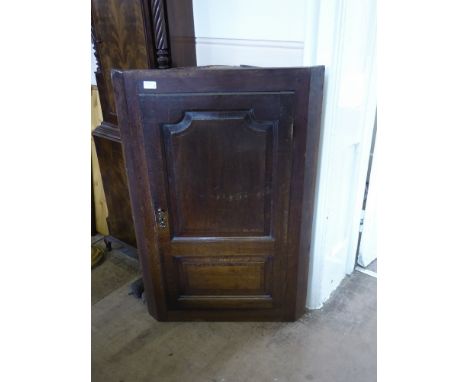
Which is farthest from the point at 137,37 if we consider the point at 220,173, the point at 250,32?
the point at 220,173

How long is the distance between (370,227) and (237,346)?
1.04 metres

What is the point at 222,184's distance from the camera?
1.47 metres

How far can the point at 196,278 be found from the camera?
171cm

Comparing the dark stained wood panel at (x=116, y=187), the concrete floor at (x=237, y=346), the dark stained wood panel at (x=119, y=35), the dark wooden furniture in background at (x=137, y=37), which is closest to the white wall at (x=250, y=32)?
the dark wooden furniture in background at (x=137, y=37)

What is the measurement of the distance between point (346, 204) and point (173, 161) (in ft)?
3.22

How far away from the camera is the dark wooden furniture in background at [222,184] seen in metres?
1.30

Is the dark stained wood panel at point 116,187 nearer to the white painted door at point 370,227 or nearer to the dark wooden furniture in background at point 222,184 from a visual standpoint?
the dark wooden furniture in background at point 222,184

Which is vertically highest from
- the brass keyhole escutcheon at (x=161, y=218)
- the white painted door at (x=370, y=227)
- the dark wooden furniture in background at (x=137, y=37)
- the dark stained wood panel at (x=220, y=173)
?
the dark wooden furniture in background at (x=137, y=37)

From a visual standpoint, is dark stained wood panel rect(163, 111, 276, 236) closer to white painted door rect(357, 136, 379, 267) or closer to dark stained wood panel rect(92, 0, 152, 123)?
dark stained wood panel rect(92, 0, 152, 123)

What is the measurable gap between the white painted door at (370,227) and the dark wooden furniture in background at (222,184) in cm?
60
